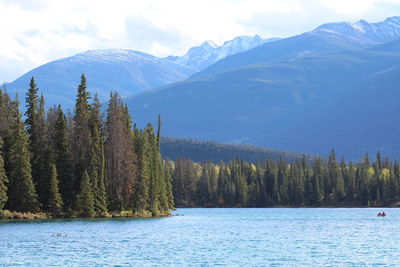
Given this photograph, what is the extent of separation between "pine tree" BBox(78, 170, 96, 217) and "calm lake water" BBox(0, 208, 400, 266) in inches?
237

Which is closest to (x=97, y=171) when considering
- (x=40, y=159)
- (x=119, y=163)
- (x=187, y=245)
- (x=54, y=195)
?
(x=119, y=163)

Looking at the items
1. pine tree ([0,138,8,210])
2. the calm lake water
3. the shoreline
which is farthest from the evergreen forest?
the calm lake water

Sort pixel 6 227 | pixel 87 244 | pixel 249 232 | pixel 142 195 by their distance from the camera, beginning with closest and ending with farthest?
1. pixel 87 244
2. pixel 6 227
3. pixel 249 232
4. pixel 142 195

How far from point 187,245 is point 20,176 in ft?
133

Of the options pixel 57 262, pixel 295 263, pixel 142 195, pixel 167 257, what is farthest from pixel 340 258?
pixel 142 195

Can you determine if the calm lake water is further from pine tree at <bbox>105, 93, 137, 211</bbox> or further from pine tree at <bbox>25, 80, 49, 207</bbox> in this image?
pine tree at <bbox>105, 93, 137, 211</bbox>

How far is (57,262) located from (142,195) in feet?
224

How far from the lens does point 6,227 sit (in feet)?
331

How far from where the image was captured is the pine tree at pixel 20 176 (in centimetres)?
11675

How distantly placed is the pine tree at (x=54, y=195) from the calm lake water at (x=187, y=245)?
4.80 meters

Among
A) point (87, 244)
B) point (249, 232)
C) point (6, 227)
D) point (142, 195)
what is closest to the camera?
point (87, 244)

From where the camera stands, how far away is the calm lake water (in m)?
68.9

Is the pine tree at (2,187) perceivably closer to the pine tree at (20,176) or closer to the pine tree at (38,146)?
the pine tree at (20,176)

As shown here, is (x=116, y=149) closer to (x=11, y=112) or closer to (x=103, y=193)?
(x=103, y=193)
